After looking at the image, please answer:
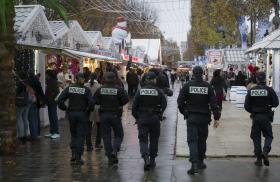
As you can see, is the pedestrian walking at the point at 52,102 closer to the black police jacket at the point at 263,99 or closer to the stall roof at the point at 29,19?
the stall roof at the point at 29,19

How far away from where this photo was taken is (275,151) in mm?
11344

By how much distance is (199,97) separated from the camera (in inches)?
365

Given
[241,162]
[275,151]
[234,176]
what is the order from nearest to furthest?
[234,176], [241,162], [275,151]

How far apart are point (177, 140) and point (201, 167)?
3578mm

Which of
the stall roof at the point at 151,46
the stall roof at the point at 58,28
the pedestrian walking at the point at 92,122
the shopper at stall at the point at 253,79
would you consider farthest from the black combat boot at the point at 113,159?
the stall roof at the point at 151,46

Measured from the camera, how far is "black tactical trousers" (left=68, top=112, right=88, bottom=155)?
1002cm

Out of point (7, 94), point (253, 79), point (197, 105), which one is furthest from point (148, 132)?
point (253, 79)

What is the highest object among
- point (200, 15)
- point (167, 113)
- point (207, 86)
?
point (200, 15)

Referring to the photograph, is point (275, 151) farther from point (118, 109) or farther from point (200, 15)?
point (200, 15)

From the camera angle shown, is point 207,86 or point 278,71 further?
point 278,71

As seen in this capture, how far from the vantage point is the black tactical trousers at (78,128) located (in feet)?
32.9

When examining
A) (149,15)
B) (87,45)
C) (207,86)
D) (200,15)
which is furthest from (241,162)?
(149,15)

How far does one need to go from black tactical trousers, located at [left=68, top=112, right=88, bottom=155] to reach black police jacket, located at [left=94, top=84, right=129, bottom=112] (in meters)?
0.41

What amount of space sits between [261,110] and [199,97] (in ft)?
4.33
